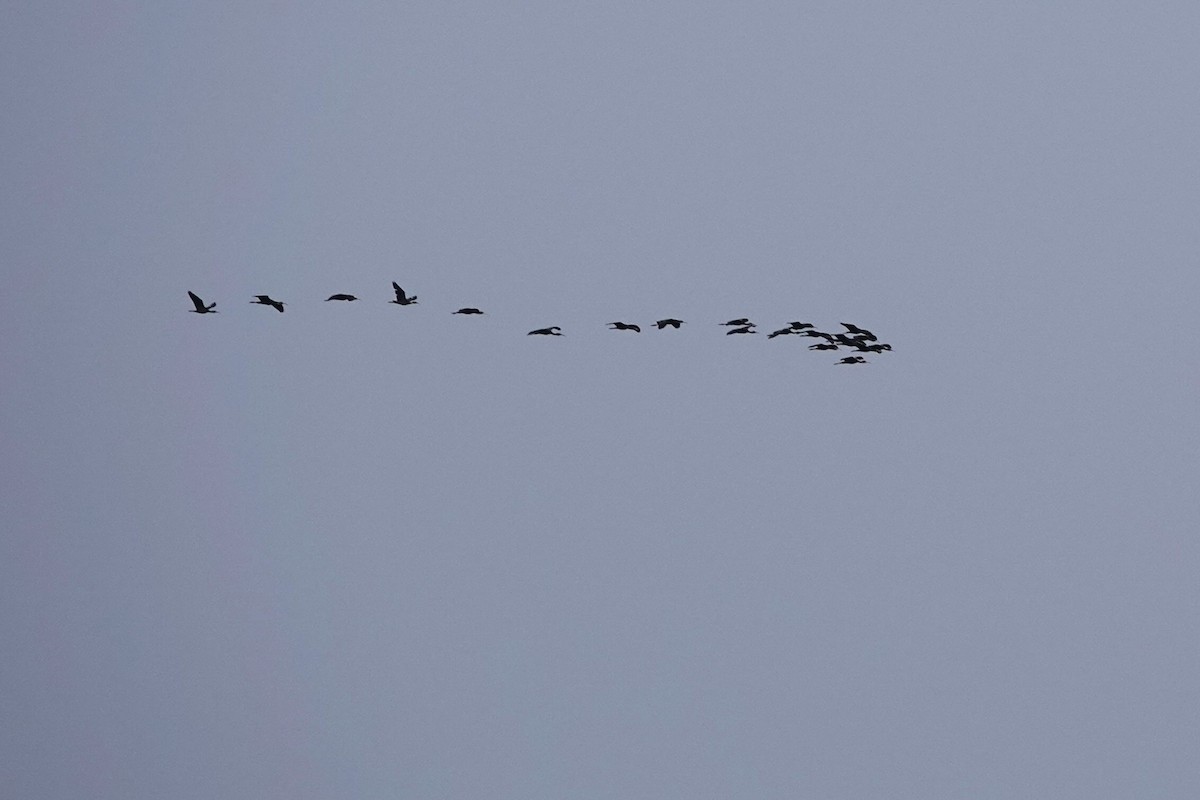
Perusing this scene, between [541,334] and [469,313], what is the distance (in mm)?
4635

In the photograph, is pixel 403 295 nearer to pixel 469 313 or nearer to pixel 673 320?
pixel 469 313

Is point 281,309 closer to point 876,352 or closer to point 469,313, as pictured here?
point 469,313

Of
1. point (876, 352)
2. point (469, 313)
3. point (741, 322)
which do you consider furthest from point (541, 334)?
point (876, 352)

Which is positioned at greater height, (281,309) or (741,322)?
(741,322)

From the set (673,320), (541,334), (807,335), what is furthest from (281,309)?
(807,335)

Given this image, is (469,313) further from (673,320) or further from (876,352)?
(876,352)

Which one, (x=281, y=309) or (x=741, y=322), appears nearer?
(x=281, y=309)

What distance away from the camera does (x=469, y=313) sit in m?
106

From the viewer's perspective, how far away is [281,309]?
98625 millimetres

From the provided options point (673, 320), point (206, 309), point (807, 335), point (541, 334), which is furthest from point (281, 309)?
point (807, 335)

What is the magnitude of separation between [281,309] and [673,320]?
2356 centimetres

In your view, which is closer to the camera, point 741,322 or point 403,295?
point 403,295

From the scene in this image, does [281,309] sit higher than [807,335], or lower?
lower

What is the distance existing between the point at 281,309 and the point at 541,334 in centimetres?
1632
